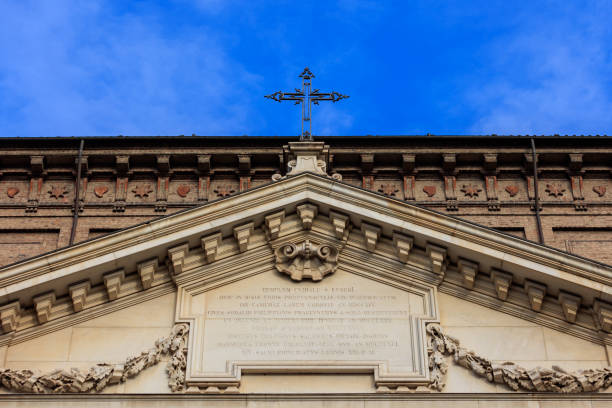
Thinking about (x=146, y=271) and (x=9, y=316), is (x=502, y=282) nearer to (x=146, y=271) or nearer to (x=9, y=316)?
(x=146, y=271)

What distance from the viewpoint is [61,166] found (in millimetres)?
35562

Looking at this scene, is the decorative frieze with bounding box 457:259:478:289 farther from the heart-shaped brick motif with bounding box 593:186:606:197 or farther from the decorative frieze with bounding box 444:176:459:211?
the heart-shaped brick motif with bounding box 593:186:606:197

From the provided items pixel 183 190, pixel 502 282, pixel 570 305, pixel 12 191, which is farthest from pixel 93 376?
pixel 12 191

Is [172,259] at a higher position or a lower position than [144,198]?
lower

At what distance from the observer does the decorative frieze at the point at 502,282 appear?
74.7 feet

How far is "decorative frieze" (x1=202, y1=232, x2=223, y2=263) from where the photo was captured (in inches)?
910

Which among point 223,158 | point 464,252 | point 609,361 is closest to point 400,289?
point 464,252

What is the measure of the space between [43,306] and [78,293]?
2.16ft

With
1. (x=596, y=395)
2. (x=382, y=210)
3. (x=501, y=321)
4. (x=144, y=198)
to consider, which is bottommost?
(x=596, y=395)

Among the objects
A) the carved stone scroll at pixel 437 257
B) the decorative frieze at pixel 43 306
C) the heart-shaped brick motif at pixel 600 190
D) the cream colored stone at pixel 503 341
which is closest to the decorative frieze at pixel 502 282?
the cream colored stone at pixel 503 341

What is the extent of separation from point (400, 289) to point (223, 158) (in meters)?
12.9

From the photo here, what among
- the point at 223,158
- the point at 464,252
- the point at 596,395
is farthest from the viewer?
the point at 223,158

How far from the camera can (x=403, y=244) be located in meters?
23.1

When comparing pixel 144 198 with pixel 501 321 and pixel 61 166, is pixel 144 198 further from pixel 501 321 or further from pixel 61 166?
pixel 501 321
